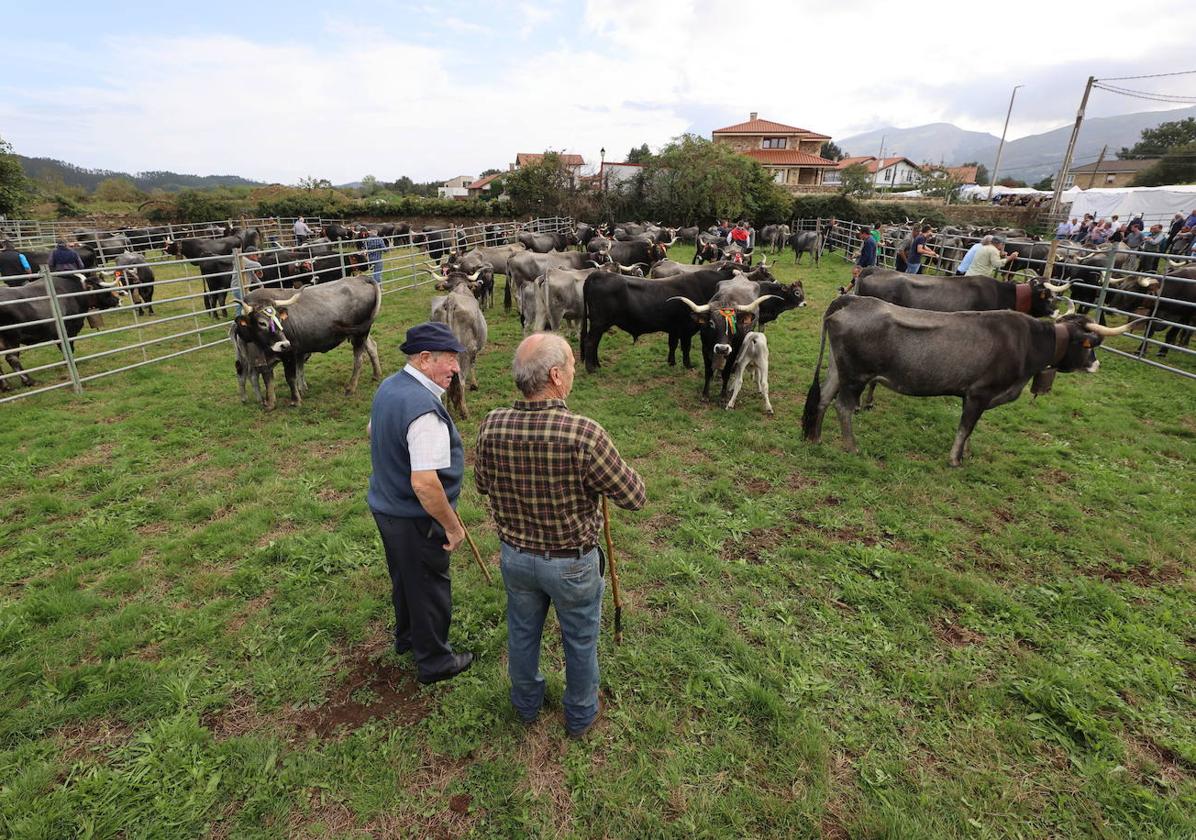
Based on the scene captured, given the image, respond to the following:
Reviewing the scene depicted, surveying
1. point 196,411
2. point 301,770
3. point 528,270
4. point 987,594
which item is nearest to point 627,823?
point 301,770

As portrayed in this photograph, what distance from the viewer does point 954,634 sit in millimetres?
3904

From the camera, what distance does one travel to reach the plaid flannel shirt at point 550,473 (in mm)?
2385

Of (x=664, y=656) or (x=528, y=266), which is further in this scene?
(x=528, y=266)

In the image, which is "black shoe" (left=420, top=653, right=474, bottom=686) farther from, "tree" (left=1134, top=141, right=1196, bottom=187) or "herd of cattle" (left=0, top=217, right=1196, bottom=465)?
"tree" (left=1134, top=141, right=1196, bottom=187)

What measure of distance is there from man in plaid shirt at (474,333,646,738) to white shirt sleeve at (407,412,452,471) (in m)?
0.26

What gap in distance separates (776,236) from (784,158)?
1338 inches

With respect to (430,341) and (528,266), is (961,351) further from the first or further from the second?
(528,266)

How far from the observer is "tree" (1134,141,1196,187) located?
50.3 meters

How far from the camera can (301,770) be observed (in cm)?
289

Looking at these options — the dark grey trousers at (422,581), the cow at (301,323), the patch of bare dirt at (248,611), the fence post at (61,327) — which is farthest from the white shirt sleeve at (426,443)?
the fence post at (61,327)

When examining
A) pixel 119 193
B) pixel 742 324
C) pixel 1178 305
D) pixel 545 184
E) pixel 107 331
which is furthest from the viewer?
pixel 119 193

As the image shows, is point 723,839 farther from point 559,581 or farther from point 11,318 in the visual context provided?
point 11,318

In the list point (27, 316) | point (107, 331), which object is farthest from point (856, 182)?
point (27, 316)

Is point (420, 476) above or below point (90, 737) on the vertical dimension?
above
